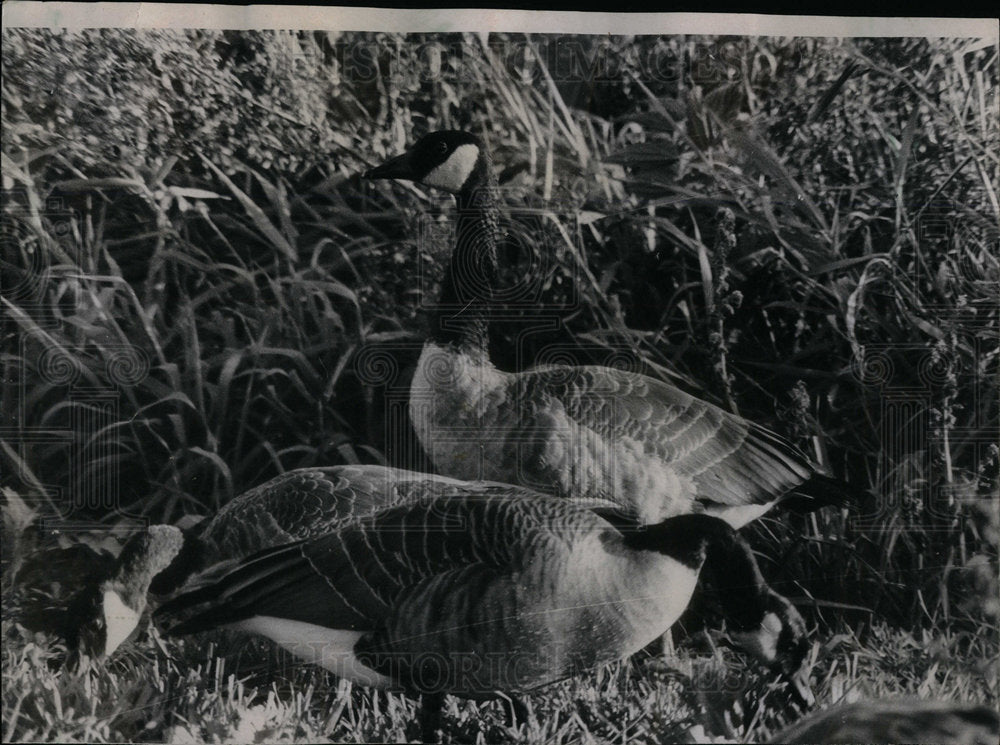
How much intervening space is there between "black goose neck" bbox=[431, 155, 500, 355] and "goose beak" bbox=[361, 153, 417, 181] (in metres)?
0.11

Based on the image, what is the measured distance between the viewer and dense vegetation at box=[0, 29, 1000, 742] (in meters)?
1.52

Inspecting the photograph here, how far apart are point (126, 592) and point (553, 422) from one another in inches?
36.1

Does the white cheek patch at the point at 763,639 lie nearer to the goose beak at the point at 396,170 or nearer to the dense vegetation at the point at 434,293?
the dense vegetation at the point at 434,293

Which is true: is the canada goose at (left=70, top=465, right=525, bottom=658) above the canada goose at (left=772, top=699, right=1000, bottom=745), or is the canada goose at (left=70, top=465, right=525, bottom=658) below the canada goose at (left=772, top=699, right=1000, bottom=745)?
above

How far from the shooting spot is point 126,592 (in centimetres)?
151

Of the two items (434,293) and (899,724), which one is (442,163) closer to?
(434,293)

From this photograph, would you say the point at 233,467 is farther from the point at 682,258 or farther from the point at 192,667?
the point at 682,258

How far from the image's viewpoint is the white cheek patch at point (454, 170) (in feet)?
5.02

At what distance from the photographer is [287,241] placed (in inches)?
60.0

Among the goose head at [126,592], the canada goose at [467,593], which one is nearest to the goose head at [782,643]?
the canada goose at [467,593]

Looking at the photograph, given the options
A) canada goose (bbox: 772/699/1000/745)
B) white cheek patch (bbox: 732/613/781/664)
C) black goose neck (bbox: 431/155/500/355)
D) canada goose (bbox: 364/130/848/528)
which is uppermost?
black goose neck (bbox: 431/155/500/355)

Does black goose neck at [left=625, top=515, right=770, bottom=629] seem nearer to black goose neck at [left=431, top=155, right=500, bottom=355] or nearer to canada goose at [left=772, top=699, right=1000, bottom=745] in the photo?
canada goose at [left=772, top=699, right=1000, bottom=745]

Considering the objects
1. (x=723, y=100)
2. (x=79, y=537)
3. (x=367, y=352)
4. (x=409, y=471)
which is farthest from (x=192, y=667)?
(x=723, y=100)

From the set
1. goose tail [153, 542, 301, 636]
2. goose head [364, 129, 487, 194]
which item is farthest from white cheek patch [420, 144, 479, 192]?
goose tail [153, 542, 301, 636]
